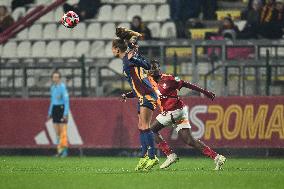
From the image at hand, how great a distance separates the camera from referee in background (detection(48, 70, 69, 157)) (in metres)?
25.8

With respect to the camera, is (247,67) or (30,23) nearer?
(247,67)

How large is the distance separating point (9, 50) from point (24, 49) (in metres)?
0.48

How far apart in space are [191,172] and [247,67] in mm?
7342

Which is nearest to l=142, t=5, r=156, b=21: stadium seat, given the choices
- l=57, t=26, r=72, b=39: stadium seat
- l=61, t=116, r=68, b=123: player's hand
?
l=57, t=26, r=72, b=39: stadium seat

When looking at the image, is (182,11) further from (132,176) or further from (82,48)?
(132,176)

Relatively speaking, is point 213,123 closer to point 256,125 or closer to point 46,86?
point 256,125

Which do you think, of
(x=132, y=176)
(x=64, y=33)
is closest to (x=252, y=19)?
(x=64, y=33)

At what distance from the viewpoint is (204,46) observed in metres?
25.3

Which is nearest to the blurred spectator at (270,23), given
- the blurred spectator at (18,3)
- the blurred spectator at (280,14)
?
the blurred spectator at (280,14)

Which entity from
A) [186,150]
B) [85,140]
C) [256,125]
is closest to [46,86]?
[85,140]

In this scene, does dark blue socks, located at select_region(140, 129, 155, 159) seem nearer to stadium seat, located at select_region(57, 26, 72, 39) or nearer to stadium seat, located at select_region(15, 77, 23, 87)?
stadium seat, located at select_region(15, 77, 23, 87)

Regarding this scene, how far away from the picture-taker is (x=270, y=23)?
2675 centimetres

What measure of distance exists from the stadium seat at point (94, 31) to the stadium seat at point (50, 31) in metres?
1.19

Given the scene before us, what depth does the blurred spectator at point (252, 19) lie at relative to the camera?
1062 inches
